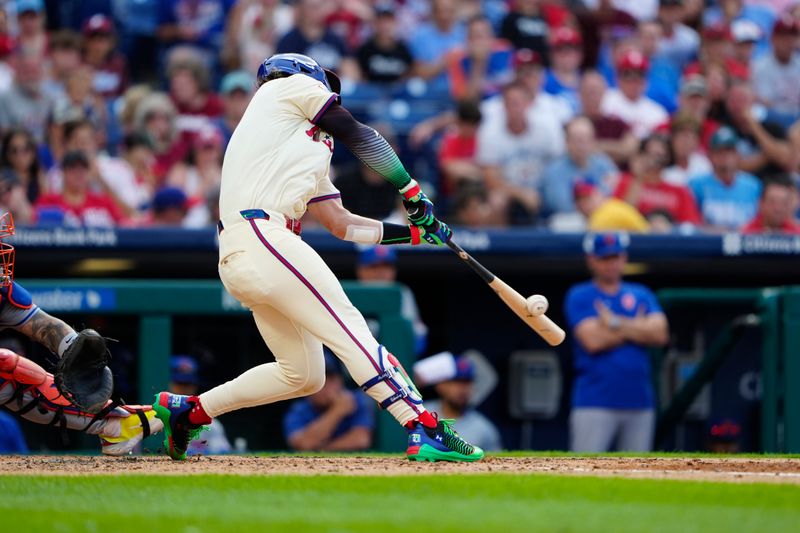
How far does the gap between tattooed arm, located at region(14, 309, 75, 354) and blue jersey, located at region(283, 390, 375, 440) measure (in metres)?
2.64

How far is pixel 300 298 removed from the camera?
5.63 m

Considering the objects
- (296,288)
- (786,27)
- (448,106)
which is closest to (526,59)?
(448,106)

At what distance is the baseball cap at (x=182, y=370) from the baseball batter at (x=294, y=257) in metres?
1.90

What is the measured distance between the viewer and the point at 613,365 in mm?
8789

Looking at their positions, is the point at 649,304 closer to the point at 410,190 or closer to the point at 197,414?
the point at 410,190

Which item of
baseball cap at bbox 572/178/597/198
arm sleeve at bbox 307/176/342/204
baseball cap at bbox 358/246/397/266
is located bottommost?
baseball cap at bbox 358/246/397/266

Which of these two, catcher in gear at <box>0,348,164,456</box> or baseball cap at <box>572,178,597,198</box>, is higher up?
baseball cap at <box>572,178,597,198</box>

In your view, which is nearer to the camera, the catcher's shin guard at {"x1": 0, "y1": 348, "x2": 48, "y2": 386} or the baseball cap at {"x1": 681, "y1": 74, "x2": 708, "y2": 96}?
the catcher's shin guard at {"x1": 0, "y1": 348, "x2": 48, "y2": 386}

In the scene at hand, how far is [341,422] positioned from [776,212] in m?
4.09

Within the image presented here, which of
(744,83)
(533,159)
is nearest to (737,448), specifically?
(533,159)

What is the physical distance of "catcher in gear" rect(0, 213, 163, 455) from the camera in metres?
5.88

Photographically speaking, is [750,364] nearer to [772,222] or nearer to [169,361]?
[772,222]

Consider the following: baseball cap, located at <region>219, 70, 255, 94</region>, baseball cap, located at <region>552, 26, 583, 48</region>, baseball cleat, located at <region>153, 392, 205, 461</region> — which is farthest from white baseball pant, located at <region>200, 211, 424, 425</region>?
baseball cap, located at <region>552, 26, 583, 48</region>

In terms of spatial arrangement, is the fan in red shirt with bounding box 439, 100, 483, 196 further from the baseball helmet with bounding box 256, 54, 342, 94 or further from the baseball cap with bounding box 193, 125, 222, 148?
the baseball helmet with bounding box 256, 54, 342, 94
